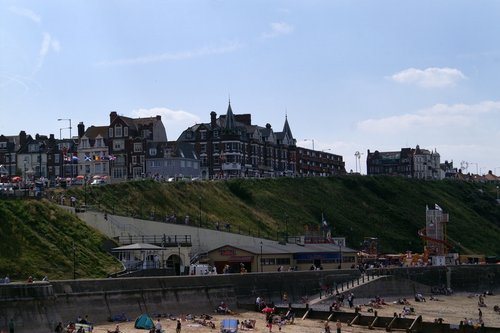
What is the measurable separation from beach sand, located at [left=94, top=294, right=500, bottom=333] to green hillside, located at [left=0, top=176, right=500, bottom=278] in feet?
40.0

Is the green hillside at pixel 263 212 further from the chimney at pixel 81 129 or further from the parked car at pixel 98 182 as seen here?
the chimney at pixel 81 129

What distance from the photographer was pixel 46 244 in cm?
6850

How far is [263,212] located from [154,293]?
194ft

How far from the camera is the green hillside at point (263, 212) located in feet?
Result: 225

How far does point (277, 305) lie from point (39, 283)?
75.7ft

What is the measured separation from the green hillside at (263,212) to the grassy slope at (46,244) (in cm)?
9

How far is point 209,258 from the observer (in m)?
79.8

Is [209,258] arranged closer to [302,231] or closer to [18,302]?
[18,302]

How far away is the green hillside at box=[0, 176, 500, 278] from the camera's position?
6844cm

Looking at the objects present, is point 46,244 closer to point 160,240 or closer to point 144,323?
point 160,240

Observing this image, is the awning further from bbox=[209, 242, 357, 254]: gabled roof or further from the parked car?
the parked car

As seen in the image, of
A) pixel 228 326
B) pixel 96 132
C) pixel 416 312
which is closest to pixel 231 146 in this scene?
pixel 96 132

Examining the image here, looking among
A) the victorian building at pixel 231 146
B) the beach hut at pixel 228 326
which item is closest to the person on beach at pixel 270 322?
the beach hut at pixel 228 326

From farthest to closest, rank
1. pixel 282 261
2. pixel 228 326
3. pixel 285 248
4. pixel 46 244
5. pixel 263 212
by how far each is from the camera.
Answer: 1. pixel 263 212
2. pixel 285 248
3. pixel 282 261
4. pixel 46 244
5. pixel 228 326
